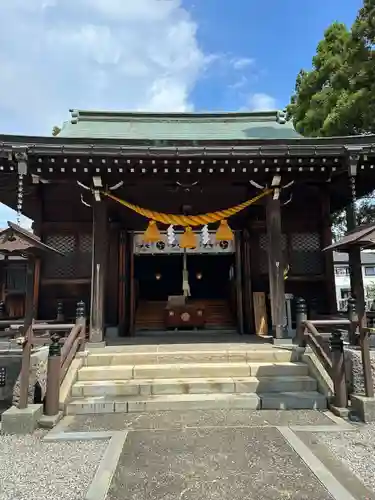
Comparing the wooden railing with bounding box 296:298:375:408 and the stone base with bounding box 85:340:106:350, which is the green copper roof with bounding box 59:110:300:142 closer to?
the stone base with bounding box 85:340:106:350

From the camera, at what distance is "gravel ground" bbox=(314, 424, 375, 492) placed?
359cm

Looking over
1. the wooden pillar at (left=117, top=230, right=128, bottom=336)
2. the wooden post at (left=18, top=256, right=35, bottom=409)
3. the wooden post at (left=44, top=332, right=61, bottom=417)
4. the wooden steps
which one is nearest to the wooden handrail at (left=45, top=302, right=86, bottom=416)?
the wooden post at (left=44, top=332, right=61, bottom=417)

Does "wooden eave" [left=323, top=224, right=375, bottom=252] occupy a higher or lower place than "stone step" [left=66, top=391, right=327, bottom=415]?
higher

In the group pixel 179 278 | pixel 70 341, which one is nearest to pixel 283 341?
pixel 70 341

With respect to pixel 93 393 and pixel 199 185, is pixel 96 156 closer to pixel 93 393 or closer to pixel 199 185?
pixel 199 185

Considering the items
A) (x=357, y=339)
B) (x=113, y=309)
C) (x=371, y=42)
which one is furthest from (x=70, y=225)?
(x=371, y=42)

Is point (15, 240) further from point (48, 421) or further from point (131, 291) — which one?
point (131, 291)

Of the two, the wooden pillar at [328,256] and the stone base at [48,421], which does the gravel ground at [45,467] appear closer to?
the stone base at [48,421]

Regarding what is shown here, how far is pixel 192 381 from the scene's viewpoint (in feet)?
20.6

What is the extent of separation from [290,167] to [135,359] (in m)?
5.29

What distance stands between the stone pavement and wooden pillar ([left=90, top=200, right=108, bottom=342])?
2.58m

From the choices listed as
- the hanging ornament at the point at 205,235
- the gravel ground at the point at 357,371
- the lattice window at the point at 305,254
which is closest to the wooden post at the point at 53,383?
the gravel ground at the point at 357,371

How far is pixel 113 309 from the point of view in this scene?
9797mm

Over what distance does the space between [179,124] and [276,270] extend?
7820 millimetres
